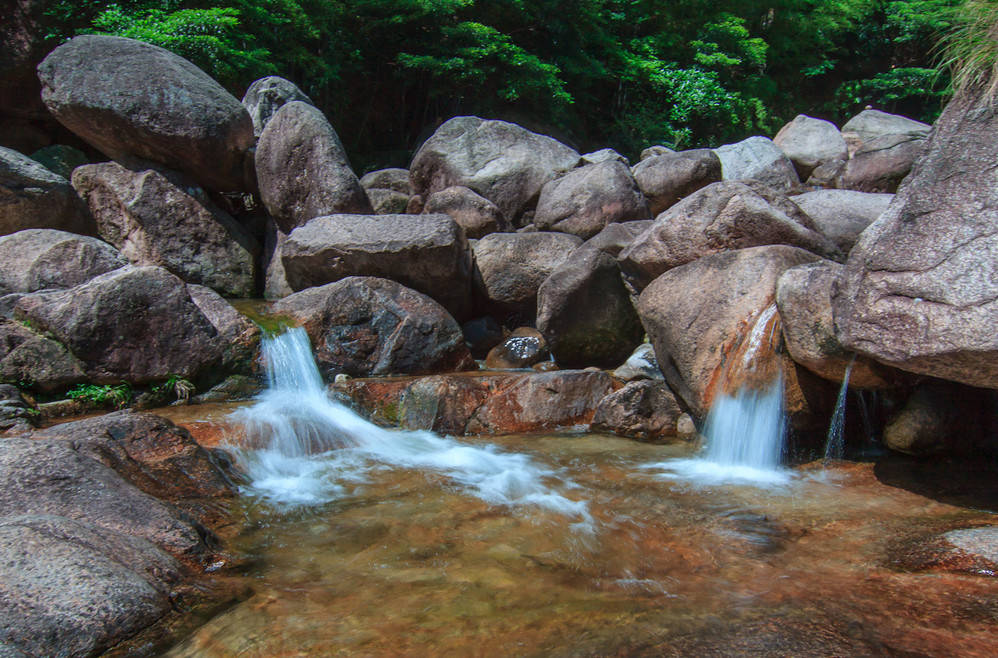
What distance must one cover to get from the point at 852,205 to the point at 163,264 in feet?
30.8

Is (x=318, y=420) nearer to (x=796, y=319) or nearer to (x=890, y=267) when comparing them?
(x=796, y=319)

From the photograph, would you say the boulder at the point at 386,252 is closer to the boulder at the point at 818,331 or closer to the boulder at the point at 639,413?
the boulder at the point at 639,413

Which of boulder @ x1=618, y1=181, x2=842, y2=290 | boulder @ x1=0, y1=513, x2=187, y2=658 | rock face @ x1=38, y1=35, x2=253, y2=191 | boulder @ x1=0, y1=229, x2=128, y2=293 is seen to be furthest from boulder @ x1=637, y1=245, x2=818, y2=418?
rock face @ x1=38, y1=35, x2=253, y2=191

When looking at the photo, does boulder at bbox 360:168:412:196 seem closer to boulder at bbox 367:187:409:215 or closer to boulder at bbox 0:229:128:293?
boulder at bbox 367:187:409:215

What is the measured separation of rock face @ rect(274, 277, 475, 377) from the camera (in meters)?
7.36

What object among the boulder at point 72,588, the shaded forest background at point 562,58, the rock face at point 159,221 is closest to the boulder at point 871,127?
the shaded forest background at point 562,58

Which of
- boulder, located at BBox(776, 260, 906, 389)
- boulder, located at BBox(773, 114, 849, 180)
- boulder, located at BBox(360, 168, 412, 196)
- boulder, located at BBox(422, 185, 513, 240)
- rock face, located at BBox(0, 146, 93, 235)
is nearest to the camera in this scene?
boulder, located at BBox(776, 260, 906, 389)

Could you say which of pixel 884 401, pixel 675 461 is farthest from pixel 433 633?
pixel 884 401

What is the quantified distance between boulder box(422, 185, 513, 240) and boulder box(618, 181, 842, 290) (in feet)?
12.0

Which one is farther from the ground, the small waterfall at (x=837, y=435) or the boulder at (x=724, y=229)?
the boulder at (x=724, y=229)

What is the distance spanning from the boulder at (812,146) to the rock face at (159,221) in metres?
11.5

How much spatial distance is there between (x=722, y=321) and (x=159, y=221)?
8.01m

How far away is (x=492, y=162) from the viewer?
11.2 m

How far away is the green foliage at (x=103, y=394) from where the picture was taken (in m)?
6.02
